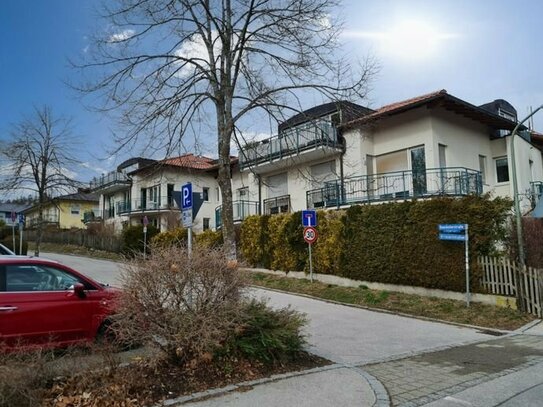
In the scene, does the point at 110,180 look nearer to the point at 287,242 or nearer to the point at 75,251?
the point at 75,251

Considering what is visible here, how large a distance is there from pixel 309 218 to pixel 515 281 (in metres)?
7.21

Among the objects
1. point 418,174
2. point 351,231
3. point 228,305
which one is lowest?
point 228,305

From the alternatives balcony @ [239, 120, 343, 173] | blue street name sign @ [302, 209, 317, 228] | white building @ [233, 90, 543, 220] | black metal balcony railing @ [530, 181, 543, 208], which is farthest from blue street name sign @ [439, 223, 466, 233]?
black metal balcony railing @ [530, 181, 543, 208]

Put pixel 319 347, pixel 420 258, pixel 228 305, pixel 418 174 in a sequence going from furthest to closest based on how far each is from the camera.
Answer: pixel 418 174
pixel 420 258
pixel 319 347
pixel 228 305

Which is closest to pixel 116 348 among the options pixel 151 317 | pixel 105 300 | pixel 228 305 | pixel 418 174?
pixel 151 317

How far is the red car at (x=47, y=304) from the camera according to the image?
21.4 ft

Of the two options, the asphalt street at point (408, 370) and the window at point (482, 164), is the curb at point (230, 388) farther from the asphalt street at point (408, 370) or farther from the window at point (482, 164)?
the window at point (482, 164)

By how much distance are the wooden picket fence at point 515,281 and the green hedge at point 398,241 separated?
326mm

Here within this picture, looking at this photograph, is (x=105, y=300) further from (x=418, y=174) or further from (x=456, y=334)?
(x=418, y=174)

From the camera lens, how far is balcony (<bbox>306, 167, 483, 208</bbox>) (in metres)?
17.3

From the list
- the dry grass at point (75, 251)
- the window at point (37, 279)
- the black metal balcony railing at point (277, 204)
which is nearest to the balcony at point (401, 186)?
the black metal balcony railing at point (277, 204)

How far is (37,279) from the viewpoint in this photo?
7082 millimetres

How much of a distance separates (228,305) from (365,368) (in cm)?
251

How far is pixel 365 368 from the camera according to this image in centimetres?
700
